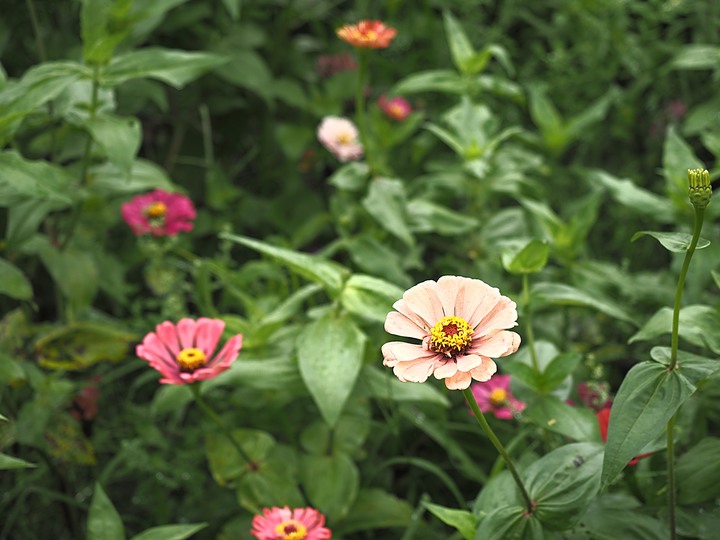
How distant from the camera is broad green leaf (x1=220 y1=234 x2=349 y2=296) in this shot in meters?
1.00

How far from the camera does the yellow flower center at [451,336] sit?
725 mm

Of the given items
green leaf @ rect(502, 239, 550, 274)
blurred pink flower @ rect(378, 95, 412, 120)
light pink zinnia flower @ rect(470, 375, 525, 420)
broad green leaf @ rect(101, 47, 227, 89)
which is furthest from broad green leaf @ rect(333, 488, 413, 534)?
blurred pink flower @ rect(378, 95, 412, 120)

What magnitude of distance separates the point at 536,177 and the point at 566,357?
85cm

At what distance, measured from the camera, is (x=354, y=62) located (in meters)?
1.93

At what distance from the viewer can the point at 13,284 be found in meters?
1.11


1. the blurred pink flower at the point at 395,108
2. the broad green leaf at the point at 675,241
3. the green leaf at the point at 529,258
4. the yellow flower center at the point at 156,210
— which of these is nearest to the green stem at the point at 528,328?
the green leaf at the point at 529,258

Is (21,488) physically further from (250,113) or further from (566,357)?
(250,113)

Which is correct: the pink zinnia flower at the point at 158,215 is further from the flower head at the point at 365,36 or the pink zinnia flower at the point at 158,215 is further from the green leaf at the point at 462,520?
the green leaf at the point at 462,520

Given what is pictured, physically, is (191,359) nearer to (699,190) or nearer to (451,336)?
(451,336)

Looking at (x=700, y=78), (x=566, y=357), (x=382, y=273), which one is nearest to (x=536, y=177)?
(x=700, y=78)

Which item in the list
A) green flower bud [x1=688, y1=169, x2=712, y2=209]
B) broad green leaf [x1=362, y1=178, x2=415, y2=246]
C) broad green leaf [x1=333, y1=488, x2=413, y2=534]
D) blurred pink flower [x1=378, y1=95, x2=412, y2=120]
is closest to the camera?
green flower bud [x1=688, y1=169, x2=712, y2=209]

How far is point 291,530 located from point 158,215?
0.62 m

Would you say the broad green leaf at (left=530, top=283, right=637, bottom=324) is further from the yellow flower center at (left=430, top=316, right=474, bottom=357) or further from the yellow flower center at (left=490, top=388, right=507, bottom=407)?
the yellow flower center at (left=430, top=316, right=474, bottom=357)

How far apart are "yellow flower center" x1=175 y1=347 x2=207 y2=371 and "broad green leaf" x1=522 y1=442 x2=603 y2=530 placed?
0.36 metres
